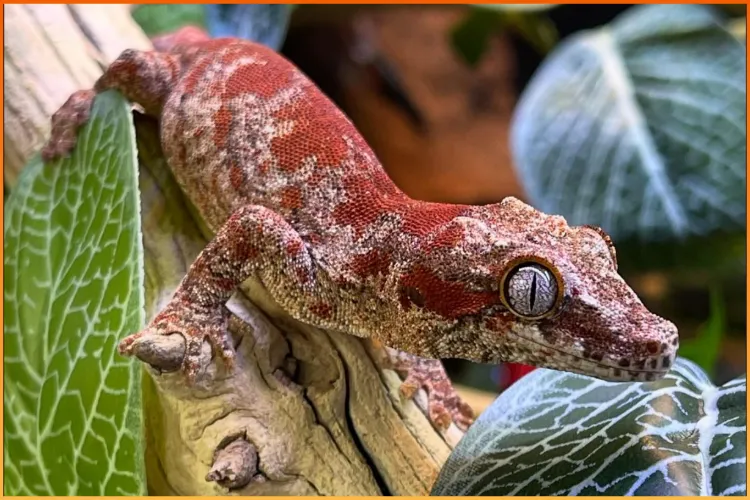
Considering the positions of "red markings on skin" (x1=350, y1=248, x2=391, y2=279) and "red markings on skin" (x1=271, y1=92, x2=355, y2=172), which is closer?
"red markings on skin" (x1=350, y1=248, x2=391, y2=279)

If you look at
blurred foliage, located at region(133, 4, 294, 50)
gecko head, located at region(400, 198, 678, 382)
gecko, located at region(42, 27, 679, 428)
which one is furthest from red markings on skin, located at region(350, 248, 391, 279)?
blurred foliage, located at region(133, 4, 294, 50)

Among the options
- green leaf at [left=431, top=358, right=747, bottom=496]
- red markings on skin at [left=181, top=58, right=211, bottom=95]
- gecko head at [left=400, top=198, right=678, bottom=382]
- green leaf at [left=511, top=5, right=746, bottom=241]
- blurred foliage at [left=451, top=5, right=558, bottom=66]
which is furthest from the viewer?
blurred foliage at [left=451, top=5, right=558, bottom=66]

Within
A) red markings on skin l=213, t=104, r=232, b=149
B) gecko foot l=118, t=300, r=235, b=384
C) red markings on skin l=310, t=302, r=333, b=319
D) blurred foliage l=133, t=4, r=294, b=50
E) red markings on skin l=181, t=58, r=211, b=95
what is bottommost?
red markings on skin l=310, t=302, r=333, b=319

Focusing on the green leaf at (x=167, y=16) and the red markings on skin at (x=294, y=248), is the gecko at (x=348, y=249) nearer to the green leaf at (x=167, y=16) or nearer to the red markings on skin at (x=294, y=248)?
the red markings on skin at (x=294, y=248)

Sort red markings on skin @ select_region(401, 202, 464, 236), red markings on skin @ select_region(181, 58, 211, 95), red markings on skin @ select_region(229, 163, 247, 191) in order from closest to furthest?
red markings on skin @ select_region(401, 202, 464, 236)
red markings on skin @ select_region(229, 163, 247, 191)
red markings on skin @ select_region(181, 58, 211, 95)

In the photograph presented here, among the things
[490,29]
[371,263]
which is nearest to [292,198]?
[371,263]

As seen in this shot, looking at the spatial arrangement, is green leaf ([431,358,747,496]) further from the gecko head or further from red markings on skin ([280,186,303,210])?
red markings on skin ([280,186,303,210])

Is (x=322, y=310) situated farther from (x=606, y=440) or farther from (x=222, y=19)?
(x=222, y=19)
